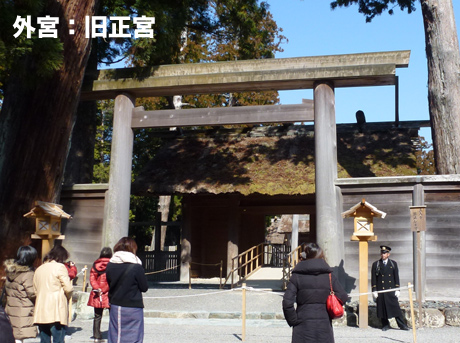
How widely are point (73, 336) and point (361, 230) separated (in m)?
5.03

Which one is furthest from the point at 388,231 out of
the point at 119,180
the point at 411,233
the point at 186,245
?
the point at 186,245

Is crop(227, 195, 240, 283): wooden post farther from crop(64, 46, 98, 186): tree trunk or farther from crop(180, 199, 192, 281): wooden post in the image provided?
crop(64, 46, 98, 186): tree trunk

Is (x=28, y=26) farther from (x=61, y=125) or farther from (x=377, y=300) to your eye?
(x=377, y=300)

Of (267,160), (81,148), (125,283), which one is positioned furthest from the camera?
(267,160)

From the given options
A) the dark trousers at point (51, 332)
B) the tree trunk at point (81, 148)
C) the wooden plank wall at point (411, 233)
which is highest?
the tree trunk at point (81, 148)

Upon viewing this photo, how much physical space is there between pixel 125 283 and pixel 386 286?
17.7ft

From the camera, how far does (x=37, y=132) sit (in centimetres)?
957

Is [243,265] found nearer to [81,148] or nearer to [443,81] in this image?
[81,148]

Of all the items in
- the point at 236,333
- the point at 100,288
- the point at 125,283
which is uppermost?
the point at 125,283


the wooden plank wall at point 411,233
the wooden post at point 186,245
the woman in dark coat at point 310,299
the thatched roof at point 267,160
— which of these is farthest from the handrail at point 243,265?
the woman in dark coat at point 310,299

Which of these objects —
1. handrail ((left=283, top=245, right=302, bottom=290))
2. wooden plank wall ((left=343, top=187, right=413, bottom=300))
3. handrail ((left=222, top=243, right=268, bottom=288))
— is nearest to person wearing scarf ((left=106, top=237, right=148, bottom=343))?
wooden plank wall ((left=343, top=187, right=413, bottom=300))

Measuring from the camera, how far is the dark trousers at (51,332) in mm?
6614

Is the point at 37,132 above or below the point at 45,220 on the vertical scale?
above

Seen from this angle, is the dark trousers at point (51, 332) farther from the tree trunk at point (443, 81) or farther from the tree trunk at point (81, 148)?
the tree trunk at point (443, 81)
